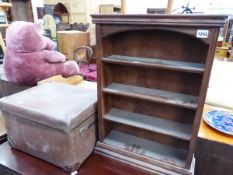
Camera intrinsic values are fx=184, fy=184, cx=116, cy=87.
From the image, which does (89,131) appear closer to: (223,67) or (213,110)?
(213,110)

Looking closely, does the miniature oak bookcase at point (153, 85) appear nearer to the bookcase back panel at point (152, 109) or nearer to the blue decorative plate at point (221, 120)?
the bookcase back panel at point (152, 109)

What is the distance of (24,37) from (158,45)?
1178 millimetres

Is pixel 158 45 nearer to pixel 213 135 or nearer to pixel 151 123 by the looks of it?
pixel 151 123

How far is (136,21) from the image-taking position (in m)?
0.79

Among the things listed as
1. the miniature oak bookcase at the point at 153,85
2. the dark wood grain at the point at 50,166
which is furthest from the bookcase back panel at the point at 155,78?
the dark wood grain at the point at 50,166

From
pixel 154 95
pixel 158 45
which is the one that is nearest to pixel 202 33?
pixel 158 45

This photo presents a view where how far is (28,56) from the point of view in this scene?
1.63 m

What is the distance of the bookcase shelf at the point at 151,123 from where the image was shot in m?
0.95

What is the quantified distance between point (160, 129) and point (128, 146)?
0.82 ft

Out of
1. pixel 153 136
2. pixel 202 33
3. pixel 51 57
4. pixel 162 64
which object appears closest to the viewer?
pixel 202 33

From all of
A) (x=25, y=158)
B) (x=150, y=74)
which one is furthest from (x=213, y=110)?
(x=25, y=158)

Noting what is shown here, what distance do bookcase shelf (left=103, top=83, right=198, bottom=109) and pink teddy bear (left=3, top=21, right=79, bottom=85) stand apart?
37.4 inches

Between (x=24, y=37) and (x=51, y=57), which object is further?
(x=51, y=57)

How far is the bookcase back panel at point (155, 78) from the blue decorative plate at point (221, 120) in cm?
35
